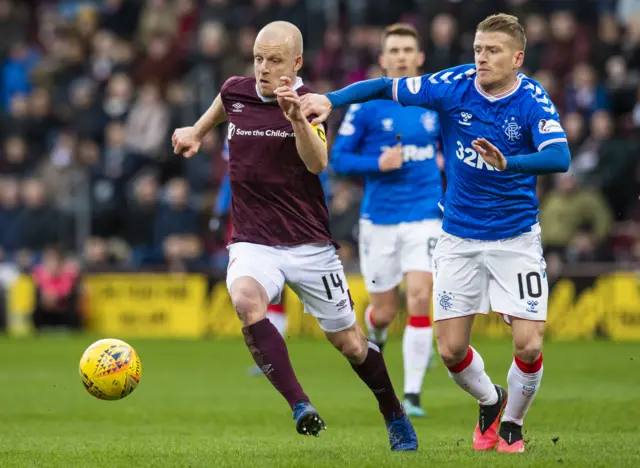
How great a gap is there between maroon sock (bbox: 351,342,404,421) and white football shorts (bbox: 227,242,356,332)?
10.9 inches

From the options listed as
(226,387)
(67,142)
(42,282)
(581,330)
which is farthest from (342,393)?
(67,142)

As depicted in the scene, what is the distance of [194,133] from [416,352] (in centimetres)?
360

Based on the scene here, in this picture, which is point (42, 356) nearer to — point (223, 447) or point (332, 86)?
point (332, 86)

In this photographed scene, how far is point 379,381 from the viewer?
822cm

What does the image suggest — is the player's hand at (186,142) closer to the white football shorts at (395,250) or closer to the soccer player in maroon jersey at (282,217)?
the soccer player in maroon jersey at (282,217)

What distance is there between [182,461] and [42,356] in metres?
10.1

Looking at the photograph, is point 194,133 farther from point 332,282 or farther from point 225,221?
point 225,221

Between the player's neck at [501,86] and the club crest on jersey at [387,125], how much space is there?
3.41 metres

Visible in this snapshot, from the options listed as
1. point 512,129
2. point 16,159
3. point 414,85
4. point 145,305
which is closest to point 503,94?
point 512,129

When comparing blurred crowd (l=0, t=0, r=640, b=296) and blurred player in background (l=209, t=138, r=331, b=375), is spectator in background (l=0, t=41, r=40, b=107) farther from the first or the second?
blurred player in background (l=209, t=138, r=331, b=375)

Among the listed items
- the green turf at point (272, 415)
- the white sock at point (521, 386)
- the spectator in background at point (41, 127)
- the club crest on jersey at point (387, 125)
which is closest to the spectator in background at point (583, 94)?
the green turf at point (272, 415)

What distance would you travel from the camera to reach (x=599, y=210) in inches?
734

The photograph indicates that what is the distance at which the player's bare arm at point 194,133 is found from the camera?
837cm

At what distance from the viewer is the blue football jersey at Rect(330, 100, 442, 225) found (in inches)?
449
